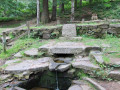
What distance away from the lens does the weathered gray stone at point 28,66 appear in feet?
13.3

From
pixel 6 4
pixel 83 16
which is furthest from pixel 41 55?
pixel 83 16

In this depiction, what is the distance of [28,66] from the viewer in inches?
167

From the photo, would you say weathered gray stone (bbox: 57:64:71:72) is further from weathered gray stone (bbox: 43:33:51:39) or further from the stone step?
→ weathered gray stone (bbox: 43:33:51:39)

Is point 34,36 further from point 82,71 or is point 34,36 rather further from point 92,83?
point 92,83

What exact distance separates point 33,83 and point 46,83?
1.31 feet

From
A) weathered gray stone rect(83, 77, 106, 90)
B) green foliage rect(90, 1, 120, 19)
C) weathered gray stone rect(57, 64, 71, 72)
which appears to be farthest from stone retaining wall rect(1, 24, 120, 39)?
green foliage rect(90, 1, 120, 19)

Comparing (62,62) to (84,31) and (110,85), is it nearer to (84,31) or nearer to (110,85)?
(110,85)

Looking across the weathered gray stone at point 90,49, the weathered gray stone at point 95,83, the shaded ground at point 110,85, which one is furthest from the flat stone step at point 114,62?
the weathered gray stone at point 90,49

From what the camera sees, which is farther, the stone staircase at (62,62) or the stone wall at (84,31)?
the stone wall at (84,31)

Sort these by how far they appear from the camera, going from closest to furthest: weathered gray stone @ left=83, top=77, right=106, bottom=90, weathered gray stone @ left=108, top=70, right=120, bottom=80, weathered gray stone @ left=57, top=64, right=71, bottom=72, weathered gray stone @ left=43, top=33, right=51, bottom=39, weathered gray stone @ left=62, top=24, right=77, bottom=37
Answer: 1. weathered gray stone @ left=83, top=77, right=106, bottom=90
2. weathered gray stone @ left=108, top=70, right=120, bottom=80
3. weathered gray stone @ left=57, top=64, right=71, bottom=72
4. weathered gray stone @ left=62, top=24, right=77, bottom=37
5. weathered gray stone @ left=43, top=33, right=51, bottom=39

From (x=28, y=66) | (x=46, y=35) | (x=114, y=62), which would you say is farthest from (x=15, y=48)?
(x=114, y=62)

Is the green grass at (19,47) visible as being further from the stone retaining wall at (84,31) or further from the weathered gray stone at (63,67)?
the weathered gray stone at (63,67)

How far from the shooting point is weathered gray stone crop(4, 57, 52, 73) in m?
4.05

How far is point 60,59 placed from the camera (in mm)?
4945
